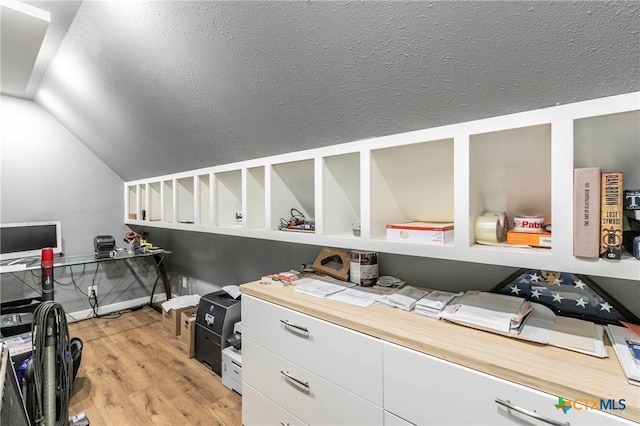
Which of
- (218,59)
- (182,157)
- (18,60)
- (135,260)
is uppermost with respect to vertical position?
(18,60)

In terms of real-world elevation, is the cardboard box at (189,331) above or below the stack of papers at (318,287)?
below

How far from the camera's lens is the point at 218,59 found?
1.34 m

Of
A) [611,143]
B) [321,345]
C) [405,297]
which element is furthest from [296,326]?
[611,143]

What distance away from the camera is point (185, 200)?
2775mm

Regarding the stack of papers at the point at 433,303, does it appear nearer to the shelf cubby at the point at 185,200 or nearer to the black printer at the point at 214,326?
the black printer at the point at 214,326

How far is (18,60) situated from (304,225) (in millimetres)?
2351

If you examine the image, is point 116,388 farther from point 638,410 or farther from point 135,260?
point 638,410

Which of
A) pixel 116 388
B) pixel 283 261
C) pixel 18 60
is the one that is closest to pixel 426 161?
pixel 283 261

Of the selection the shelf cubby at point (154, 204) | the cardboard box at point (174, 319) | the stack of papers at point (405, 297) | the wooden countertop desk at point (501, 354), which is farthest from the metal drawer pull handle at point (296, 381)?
the shelf cubby at point (154, 204)

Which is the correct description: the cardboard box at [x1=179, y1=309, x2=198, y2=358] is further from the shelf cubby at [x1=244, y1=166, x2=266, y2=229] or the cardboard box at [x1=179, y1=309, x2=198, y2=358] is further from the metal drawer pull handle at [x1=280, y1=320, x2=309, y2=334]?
the metal drawer pull handle at [x1=280, y1=320, x2=309, y2=334]

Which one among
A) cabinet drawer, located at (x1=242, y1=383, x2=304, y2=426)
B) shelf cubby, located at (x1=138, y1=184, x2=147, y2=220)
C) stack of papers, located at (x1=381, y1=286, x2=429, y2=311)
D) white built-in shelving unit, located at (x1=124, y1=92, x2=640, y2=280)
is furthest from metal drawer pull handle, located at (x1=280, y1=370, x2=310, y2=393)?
shelf cubby, located at (x1=138, y1=184, x2=147, y2=220)

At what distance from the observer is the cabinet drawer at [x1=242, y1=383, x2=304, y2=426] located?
4.40 feet

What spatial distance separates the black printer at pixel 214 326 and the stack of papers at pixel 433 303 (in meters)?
1.36

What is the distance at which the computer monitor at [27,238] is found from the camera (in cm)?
261
